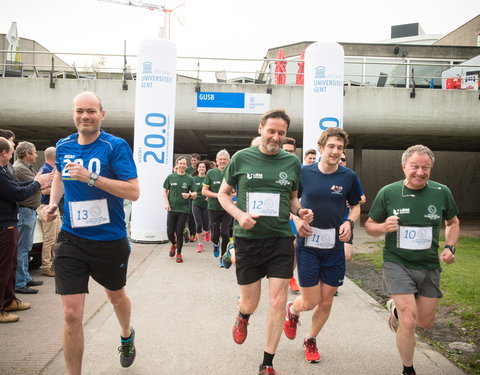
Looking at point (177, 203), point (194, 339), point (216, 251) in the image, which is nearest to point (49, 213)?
point (194, 339)

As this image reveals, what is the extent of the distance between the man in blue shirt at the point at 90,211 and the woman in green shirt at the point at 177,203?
513 centimetres

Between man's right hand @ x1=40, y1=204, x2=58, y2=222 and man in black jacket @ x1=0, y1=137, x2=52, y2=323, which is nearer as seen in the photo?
man's right hand @ x1=40, y1=204, x2=58, y2=222

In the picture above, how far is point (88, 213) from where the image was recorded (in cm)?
294

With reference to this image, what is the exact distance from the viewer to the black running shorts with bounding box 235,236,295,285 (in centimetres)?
327

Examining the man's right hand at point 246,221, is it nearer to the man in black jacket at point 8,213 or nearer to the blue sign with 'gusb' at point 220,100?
the man in black jacket at point 8,213

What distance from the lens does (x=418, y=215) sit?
326 cm

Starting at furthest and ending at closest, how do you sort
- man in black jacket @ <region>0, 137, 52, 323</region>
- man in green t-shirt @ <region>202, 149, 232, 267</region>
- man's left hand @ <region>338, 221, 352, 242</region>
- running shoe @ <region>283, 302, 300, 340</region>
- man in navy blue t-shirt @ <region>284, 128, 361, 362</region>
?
man in green t-shirt @ <region>202, 149, 232, 267</region> < man in black jacket @ <region>0, 137, 52, 323</region> < running shoe @ <region>283, 302, 300, 340</region> < man in navy blue t-shirt @ <region>284, 128, 361, 362</region> < man's left hand @ <region>338, 221, 352, 242</region>

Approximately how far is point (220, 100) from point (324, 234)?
1185 cm

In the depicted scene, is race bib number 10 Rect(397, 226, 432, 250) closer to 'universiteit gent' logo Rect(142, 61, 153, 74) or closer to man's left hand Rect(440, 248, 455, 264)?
man's left hand Rect(440, 248, 455, 264)

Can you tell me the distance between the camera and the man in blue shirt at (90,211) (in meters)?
2.83

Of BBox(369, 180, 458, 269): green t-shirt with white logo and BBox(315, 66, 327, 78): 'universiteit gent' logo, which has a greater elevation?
BBox(315, 66, 327, 78): 'universiteit gent' logo

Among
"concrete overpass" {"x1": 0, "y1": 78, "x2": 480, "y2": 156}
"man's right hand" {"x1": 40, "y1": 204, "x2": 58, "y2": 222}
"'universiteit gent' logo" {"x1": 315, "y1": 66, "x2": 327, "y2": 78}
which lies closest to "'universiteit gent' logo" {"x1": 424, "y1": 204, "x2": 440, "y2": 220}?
"man's right hand" {"x1": 40, "y1": 204, "x2": 58, "y2": 222}

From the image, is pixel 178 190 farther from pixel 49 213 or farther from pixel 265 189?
pixel 49 213

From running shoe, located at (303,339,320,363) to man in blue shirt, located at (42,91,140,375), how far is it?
1.78m
